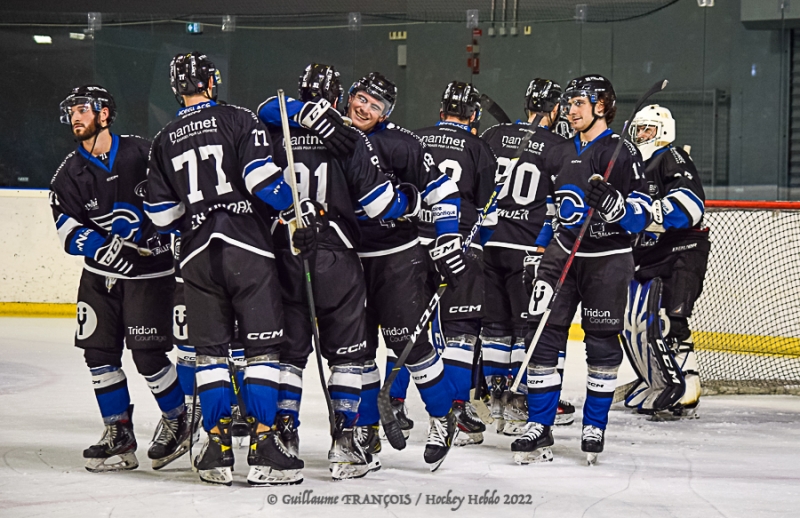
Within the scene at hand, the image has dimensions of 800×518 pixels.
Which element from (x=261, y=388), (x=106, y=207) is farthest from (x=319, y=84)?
(x=261, y=388)

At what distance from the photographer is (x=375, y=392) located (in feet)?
11.8

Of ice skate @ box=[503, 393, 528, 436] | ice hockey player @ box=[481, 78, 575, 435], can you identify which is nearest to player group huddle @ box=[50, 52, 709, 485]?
ice skate @ box=[503, 393, 528, 436]

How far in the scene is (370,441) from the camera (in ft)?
11.8

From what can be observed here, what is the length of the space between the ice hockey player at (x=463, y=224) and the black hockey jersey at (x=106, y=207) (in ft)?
3.54

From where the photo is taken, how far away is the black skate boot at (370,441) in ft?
11.6

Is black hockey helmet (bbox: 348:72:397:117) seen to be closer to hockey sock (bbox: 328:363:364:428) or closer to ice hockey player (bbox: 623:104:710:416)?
hockey sock (bbox: 328:363:364:428)

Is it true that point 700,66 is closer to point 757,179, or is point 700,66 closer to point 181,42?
point 757,179

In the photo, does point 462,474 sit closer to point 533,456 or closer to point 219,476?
point 533,456

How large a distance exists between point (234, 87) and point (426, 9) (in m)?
1.53

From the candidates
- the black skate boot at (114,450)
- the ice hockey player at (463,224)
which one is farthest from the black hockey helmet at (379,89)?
the black skate boot at (114,450)

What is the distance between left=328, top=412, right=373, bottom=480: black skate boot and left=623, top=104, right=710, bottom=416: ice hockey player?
1.71 m

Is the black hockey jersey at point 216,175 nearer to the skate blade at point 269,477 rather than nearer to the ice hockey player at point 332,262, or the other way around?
the ice hockey player at point 332,262

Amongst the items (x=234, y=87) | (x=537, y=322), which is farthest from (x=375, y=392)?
(x=234, y=87)

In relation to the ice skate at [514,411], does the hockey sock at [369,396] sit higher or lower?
higher
